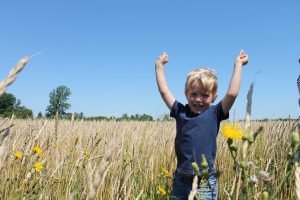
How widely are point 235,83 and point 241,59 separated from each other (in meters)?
0.14

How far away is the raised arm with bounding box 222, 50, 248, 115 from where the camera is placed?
1.88m

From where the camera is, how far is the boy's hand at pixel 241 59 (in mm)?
1871

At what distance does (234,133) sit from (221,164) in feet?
8.68

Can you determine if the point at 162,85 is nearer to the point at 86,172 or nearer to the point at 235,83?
the point at 235,83

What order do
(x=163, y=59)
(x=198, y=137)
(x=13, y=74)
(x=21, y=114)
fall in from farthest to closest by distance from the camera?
(x=21, y=114) → (x=163, y=59) → (x=198, y=137) → (x=13, y=74)

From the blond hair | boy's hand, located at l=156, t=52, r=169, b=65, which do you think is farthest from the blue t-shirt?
boy's hand, located at l=156, t=52, r=169, b=65

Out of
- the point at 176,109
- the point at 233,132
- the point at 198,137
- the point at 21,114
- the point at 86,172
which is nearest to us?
the point at 233,132

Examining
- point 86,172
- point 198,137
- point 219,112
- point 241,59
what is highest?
point 241,59

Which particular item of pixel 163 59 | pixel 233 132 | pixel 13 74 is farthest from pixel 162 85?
pixel 13 74

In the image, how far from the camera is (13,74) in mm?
506

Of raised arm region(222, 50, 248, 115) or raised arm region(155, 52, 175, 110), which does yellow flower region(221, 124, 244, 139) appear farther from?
raised arm region(155, 52, 175, 110)

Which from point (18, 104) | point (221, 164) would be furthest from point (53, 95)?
point (221, 164)

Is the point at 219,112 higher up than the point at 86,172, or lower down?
higher up

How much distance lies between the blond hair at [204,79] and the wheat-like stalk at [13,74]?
1695mm
